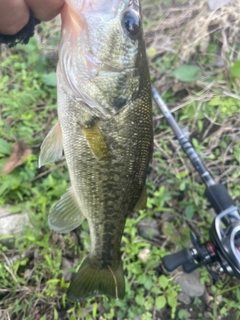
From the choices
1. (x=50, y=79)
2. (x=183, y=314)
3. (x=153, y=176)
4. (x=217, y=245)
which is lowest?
(x=183, y=314)

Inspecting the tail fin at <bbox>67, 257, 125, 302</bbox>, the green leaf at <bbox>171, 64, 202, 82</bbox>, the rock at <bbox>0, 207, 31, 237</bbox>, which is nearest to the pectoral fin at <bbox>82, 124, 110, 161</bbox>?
the tail fin at <bbox>67, 257, 125, 302</bbox>

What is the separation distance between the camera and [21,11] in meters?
1.79

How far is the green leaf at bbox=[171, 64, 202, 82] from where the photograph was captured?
3.36 metres

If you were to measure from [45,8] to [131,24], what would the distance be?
0.45m

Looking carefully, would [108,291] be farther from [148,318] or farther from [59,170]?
[59,170]

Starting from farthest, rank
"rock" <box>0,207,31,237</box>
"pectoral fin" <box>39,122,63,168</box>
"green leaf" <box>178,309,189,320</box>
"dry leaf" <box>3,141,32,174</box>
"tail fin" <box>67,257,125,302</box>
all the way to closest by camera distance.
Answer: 1. "dry leaf" <box>3,141,32,174</box>
2. "rock" <box>0,207,31,237</box>
3. "green leaf" <box>178,309,189,320</box>
4. "tail fin" <box>67,257,125,302</box>
5. "pectoral fin" <box>39,122,63,168</box>

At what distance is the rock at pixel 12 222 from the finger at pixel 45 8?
1554 mm

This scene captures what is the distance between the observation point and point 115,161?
1800 mm

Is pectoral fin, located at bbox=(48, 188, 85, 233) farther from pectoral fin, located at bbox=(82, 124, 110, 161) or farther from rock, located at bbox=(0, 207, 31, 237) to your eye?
rock, located at bbox=(0, 207, 31, 237)

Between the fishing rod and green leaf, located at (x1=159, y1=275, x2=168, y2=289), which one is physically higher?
the fishing rod

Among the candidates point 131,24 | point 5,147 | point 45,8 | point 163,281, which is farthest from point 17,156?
point 131,24

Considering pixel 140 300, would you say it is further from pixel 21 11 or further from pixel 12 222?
pixel 21 11

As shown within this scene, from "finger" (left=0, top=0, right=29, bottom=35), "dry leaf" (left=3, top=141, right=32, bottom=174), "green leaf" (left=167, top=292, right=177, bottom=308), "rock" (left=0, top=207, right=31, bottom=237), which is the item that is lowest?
"green leaf" (left=167, top=292, right=177, bottom=308)

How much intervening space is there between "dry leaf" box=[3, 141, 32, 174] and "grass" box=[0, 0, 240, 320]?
0.05 m
